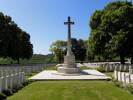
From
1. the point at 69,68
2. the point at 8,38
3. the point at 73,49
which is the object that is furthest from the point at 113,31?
the point at 73,49

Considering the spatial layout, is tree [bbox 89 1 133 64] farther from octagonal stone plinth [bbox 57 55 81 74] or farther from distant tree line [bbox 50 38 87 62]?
distant tree line [bbox 50 38 87 62]

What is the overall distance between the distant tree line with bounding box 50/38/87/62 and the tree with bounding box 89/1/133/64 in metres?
61.7

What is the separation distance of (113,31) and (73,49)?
230ft

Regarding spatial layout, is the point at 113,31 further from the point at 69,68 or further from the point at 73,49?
the point at 73,49

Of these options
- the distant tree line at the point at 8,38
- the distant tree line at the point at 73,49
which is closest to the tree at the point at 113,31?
the distant tree line at the point at 8,38

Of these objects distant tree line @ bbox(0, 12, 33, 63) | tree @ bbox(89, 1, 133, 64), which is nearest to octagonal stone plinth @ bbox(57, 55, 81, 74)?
tree @ bbox(89, 1, 133, 64)

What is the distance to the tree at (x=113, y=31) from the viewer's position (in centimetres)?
5047

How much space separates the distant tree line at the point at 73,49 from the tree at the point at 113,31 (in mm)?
61683

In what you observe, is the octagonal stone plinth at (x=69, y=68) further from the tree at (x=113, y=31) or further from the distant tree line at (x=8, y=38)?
the distant tree line at (x=8, y=38)

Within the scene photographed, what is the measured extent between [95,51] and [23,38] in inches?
1474

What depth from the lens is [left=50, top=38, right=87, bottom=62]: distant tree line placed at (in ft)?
402

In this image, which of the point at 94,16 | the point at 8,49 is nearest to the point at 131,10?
the point at 94,16

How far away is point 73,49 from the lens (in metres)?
123

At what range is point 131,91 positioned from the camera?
17.9m
